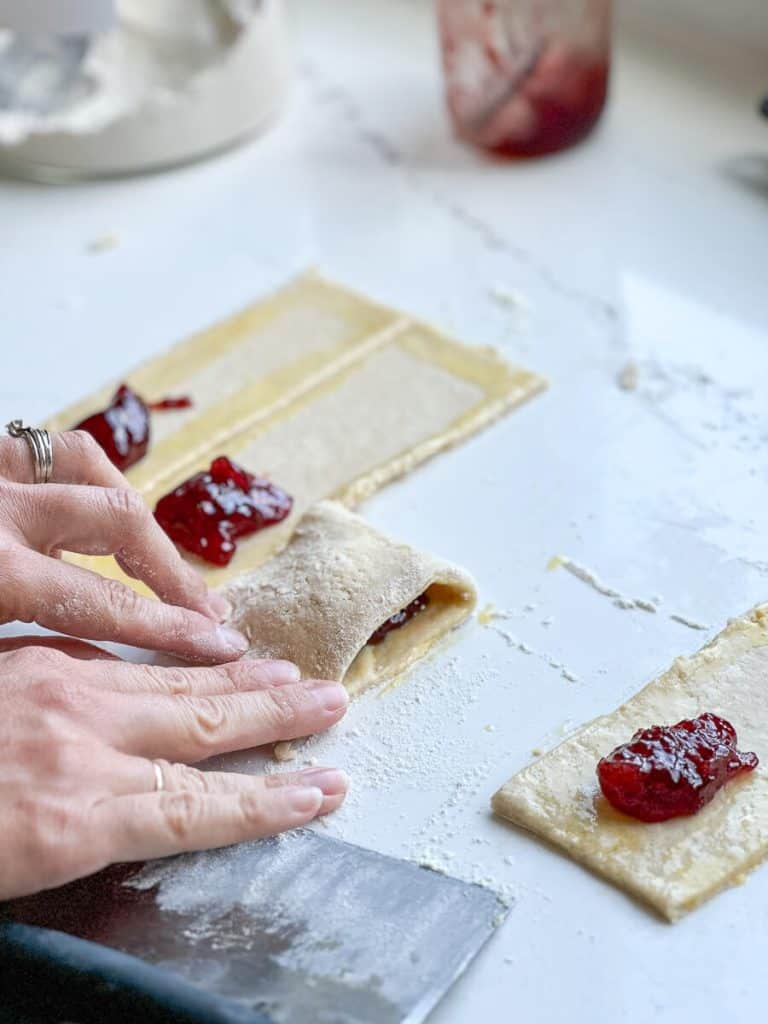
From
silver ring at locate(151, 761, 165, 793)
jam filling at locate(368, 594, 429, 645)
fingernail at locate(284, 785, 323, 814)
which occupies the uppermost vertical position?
silver ring at locate(151, 761, 165, 793)

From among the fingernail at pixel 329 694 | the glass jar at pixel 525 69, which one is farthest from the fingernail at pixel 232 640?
the glass jar at pixel 525 69

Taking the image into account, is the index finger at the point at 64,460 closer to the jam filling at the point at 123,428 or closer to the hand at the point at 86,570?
the hand at the point at 86,570

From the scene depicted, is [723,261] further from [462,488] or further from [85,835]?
[85,835]

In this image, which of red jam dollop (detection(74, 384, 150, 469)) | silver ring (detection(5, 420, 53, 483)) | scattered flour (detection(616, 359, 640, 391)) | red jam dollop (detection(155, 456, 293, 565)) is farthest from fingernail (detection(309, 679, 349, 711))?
scattered flour (detection(616, 359, 640, 391))

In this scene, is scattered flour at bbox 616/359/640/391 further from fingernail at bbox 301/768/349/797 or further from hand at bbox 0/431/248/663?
fingernail at bbox 301/768/349/797

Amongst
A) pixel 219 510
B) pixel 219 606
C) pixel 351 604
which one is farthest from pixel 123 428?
pixel 351 604

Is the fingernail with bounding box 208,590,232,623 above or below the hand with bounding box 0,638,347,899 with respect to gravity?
below

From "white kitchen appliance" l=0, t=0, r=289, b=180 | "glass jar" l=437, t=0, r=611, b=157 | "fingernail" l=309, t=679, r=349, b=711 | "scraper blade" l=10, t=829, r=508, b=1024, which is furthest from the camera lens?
"white kitchen appliance" l=0, t=0, r=289, b=180
